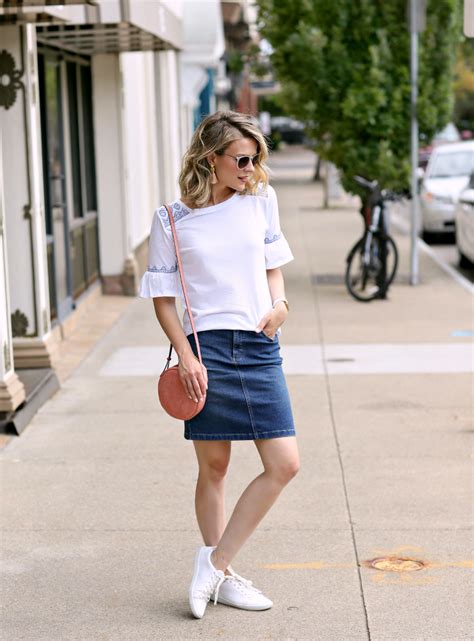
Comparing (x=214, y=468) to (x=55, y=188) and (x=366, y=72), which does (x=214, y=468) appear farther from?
(x=366, y=72)

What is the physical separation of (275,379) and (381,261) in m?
8.43

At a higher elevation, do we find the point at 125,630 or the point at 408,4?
the point at 408,4

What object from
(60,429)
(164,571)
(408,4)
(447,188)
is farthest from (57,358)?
(447,188)

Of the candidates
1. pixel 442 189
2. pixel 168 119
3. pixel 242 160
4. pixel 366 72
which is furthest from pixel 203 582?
pixel 168 119

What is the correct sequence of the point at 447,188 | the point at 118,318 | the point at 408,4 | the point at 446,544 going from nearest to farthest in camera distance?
the point at 446,544, the point at 118,318, the point at 408,4, the point at 447,188

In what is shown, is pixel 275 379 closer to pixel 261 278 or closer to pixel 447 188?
pixel 261 278

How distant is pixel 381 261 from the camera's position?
12.8 metres

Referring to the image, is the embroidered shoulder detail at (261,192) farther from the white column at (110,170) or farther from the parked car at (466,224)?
the parked car at (466,224)

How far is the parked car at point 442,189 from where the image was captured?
19375 mm

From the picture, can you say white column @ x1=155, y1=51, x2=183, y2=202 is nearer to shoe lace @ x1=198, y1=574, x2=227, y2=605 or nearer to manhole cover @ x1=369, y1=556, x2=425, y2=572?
manhole cover @ x1=369, y1=556, x2=425, y2=572

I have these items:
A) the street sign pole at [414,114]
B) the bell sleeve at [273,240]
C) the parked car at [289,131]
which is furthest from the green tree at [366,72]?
the parked car at [289,131]

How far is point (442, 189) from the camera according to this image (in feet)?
64.0

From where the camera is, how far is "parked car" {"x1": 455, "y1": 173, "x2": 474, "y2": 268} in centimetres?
1545

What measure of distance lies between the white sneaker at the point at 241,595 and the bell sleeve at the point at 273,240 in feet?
3.80
